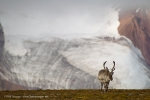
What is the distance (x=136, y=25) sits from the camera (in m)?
68.1

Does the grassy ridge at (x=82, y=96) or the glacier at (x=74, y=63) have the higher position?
the glacier at (x=74, y=63)

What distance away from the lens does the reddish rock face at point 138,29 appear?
66562 millimetres

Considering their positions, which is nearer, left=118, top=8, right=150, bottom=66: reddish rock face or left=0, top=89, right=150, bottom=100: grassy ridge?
left=0, top=89, right=150, bottom=100: grassy ridge

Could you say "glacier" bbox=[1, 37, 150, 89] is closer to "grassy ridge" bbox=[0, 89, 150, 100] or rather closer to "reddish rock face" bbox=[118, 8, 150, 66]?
"reddish rock face" bbox=[118, 8, 150, 66]

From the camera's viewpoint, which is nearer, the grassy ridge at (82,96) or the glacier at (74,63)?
the grassy ridge at (82,96)

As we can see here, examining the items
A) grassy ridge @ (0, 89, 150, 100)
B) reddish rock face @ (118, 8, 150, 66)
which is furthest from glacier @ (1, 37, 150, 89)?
grassy ridge @ (0, 89, 150, 100)

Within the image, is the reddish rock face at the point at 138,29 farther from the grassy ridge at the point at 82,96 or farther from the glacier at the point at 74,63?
the grassy ridge at the point at 82,96

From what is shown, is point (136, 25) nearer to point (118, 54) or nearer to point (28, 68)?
point (118, 54)

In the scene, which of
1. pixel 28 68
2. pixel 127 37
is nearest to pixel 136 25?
pixel 127 37

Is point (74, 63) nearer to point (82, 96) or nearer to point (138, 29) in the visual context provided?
point (138, 29)

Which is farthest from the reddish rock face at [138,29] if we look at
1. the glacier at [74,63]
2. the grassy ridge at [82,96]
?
the grassy ridge at [82,96]

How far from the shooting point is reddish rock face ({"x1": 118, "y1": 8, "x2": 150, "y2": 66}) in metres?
66.6

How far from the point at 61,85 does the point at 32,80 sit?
505cm

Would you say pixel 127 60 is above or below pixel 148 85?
above
